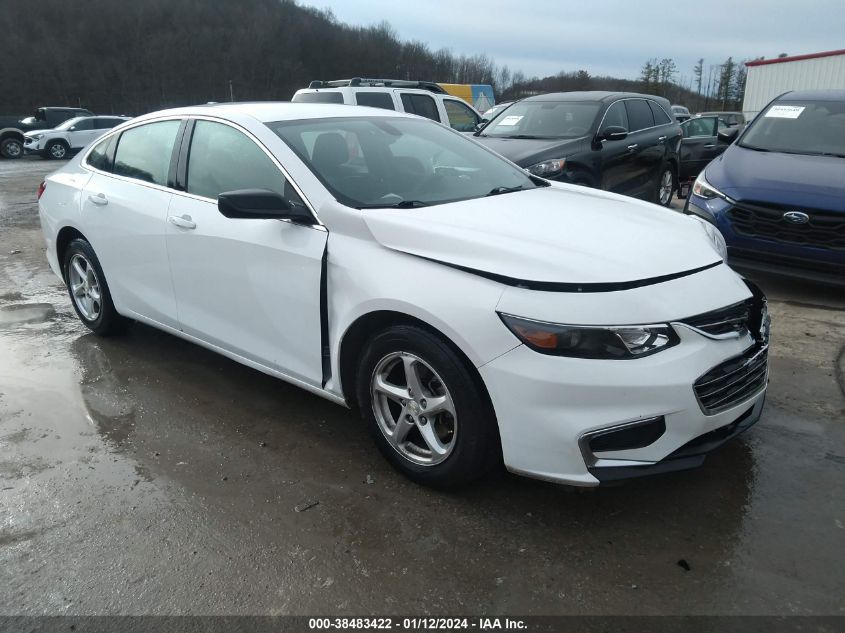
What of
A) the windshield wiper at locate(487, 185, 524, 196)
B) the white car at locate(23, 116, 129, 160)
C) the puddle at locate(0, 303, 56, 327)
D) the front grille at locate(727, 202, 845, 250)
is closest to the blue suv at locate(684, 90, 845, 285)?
the front grille at locate(727, 202, 845, 250)

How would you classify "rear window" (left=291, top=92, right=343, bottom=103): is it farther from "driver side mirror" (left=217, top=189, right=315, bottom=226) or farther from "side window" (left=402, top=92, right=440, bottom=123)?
"driver side mirror" (left=217, top=189, right=315, bottom=226)

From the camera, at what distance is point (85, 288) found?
4840 mm

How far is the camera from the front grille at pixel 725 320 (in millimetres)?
2516

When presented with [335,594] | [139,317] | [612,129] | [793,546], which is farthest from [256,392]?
[612,129]

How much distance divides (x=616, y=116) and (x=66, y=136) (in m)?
22.1

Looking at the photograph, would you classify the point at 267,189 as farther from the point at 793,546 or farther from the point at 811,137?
the point at 811,137

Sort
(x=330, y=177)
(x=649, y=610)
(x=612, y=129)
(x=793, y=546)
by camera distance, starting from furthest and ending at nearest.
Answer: (x=612, y=129), (x=330, y=177), (x=793, y=546), (x=649, y=610)

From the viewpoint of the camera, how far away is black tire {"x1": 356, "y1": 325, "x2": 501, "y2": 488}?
2.57m

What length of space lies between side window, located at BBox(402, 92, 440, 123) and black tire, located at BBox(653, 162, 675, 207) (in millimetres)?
4199

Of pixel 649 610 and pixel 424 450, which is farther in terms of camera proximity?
pixel 424 450

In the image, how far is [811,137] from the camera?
249 inches

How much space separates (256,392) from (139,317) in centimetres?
102

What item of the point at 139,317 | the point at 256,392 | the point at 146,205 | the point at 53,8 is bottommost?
the point at 256,392

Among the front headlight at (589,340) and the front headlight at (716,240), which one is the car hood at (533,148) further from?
the front headlight at (589,340)
